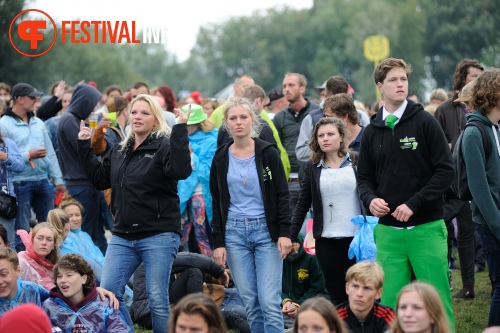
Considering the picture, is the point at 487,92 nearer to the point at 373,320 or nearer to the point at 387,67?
the point at 387,67

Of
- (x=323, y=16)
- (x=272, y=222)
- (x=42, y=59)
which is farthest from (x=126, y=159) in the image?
(x=323, y=16)

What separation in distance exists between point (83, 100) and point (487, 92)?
18.5 feet

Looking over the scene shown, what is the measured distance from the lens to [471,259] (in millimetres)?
9688

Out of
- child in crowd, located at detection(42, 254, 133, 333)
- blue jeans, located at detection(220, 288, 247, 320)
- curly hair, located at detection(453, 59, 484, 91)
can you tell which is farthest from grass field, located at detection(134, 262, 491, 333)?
curly hair, located at detection(453, 59, 484, 91)

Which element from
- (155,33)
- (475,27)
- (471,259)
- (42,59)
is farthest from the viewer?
(475,27)

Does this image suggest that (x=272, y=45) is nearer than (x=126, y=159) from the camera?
No

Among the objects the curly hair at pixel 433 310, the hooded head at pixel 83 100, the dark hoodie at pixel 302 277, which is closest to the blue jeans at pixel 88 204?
the hooded head at pixel 83 100

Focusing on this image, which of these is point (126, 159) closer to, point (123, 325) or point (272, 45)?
point (123, 325)

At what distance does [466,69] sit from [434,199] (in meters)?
3.76

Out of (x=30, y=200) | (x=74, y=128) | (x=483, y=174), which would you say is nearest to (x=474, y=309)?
(x=483, y=174)

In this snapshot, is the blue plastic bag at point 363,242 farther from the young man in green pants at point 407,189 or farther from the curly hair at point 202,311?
the curly hair at point 202,311

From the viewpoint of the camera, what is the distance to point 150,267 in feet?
23.1

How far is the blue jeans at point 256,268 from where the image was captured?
7160mm

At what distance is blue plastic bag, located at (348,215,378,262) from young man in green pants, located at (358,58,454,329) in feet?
1.36
